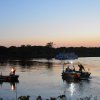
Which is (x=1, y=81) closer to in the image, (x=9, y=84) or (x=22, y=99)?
(x=9, y=84)

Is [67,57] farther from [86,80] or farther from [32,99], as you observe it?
[32,99]

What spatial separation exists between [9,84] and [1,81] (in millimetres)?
3161

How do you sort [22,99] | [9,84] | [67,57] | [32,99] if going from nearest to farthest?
[22,99]
[32,99]
[9,84]
[67,57]

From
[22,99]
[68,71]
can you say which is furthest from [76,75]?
[22,99]

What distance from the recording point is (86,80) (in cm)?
6700

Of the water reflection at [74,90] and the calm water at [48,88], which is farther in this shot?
the water reflection at [74,90]

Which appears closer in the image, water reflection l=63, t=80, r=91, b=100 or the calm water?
the calm water

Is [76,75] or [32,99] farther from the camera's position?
[76,75]

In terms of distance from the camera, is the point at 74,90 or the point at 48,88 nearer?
the point at 74,90

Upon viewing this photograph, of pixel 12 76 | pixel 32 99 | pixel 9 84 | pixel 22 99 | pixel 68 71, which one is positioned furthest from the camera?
pixel 68 71

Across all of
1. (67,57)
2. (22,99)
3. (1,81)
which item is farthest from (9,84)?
(67,57)

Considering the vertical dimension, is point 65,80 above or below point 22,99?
below

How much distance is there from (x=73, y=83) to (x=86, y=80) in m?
5.58

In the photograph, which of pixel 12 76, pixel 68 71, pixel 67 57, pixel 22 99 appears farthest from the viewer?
pixel 67 57
